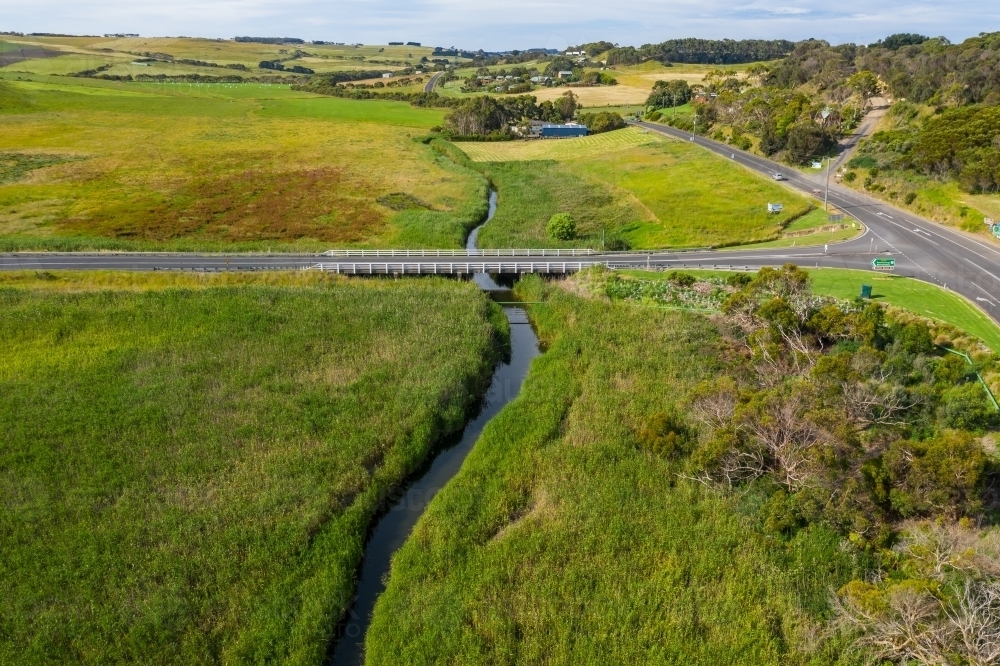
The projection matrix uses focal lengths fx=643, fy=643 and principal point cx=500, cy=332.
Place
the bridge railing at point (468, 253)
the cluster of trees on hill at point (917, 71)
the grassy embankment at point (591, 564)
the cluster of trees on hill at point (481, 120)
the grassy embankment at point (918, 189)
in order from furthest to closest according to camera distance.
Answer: the cluster of trees on hill at point (481, 120), the cluster of trees on hill at point (917, 71), the bridge railing at point (468, 253), the grassy embankment at point (918, 189), the grassy embankment at point (591, 564)

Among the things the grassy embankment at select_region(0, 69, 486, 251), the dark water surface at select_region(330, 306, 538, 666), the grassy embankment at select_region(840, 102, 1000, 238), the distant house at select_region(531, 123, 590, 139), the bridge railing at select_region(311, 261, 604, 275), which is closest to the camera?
the dark water surface at select_region(330, 306, 538, 666)

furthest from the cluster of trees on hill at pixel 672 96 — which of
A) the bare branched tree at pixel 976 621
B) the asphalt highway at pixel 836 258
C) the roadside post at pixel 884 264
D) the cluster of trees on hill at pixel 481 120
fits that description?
the bare branched tree at pixel 976 621

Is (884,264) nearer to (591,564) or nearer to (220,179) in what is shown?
(591,564)

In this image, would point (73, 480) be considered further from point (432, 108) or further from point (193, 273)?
point (432, 108)

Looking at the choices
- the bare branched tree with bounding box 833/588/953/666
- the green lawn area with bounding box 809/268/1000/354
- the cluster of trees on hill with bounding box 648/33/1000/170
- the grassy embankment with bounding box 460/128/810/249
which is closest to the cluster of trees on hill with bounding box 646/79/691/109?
the cluster of trees on hill with bounding box 648/33/1000/170

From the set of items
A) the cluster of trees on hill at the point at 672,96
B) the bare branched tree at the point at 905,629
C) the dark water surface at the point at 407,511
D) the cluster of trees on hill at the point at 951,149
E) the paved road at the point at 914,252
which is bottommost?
the dark water surface at the point at 407,511

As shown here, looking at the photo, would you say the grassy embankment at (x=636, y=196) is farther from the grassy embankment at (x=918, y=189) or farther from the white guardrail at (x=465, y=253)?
the grassy embankment at (x=918, y=189)

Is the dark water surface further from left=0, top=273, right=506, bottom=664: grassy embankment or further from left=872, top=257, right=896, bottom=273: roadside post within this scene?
left=872, top=257, right=896, bottom=273: roadside post

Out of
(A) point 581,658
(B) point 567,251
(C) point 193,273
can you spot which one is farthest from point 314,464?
(B) point 567,251
